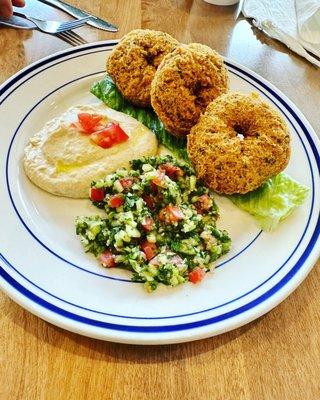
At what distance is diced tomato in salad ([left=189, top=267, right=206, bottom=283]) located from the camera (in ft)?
6.06

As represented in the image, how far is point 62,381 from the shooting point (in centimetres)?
162

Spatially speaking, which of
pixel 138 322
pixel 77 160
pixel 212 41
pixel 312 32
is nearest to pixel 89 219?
pixel 77 160

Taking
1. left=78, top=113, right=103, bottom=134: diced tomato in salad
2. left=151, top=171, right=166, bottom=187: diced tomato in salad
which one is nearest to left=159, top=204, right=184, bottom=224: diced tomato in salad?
left=151, top=171, right=166, bottom=187: diced tomato in salad

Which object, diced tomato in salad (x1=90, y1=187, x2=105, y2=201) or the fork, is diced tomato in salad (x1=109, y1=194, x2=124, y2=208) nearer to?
diced tomato in salad (x1=90, y1=187, x2=105, y2=201)

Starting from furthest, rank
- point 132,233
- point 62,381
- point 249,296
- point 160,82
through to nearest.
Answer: point 160,82 < point 132,233 < point 249,296 < point 62,381

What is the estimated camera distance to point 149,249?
1898mm

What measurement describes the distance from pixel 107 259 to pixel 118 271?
0.06 metres

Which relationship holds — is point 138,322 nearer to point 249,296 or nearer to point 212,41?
point 249,296

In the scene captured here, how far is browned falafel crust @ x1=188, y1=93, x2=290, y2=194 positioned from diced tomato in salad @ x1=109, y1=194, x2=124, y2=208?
39 centimetres

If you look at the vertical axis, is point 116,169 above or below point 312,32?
below

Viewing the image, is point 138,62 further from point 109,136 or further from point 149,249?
point 149,249

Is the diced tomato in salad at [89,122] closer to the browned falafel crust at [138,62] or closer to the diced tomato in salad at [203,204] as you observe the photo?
the browned falafel crust at [138,62]

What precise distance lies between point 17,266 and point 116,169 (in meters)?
0.71

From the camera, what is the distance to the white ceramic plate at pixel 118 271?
1.65m
